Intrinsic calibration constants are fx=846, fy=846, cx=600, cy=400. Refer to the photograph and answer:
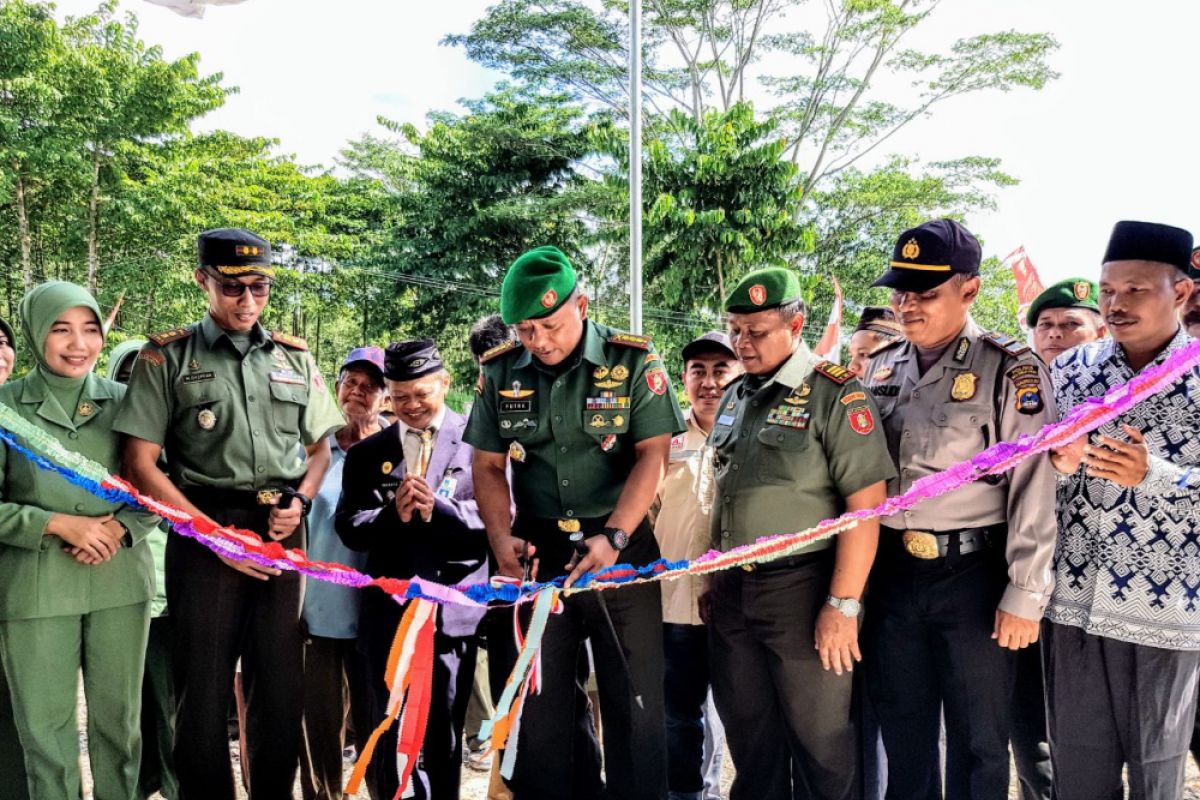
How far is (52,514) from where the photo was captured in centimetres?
283

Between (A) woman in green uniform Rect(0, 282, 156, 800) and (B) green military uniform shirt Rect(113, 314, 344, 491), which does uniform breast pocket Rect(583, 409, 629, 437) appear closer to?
(B) green military uniform shirt Rect(113, 314, 344, 491)

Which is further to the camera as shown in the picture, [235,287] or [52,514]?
[235,287]

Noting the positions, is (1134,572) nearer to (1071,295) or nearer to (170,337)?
(1071,295)

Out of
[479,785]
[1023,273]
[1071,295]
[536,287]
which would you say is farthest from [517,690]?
[1023,273]

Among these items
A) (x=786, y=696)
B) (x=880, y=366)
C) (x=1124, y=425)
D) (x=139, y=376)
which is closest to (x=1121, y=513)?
(x=1124, y=425)

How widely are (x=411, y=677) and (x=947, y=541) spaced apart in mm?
1745

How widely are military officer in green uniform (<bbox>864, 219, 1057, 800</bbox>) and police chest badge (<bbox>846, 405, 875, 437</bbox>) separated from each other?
0.60 ft

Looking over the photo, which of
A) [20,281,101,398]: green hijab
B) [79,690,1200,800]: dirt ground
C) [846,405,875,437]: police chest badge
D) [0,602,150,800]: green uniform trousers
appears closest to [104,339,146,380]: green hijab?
[20,281,101,398]: green hijab

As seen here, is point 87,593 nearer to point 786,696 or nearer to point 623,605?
point 623,605

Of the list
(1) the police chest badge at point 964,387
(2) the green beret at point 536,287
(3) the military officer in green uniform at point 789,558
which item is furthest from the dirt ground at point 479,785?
(2) the green beret at point 536,287

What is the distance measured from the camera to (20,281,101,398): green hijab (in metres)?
2.97

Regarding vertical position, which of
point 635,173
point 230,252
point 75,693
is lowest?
point 75,693

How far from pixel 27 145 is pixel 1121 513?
19809mm

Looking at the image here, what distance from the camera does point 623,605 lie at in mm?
2773
